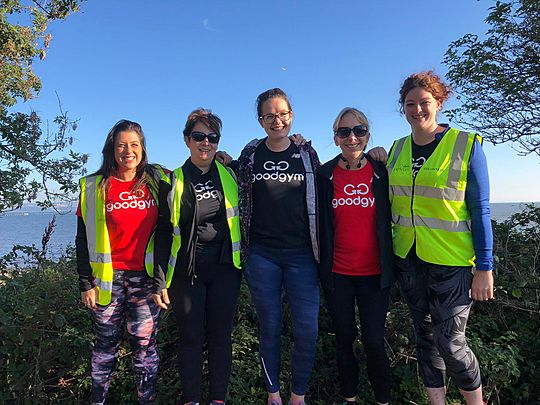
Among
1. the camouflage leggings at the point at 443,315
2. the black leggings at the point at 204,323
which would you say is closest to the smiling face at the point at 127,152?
the black leggings at the point at 204,323

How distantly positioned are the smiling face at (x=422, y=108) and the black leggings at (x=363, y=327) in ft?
3.86

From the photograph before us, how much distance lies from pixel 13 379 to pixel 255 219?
2.40 meters

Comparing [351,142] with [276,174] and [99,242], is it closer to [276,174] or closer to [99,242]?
[276,174]

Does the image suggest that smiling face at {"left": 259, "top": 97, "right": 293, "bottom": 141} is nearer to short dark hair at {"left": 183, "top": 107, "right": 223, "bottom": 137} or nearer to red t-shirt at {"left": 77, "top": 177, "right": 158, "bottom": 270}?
short dark hair at {"left": 183, "top": 107, "right": 223, "bottom": 137}

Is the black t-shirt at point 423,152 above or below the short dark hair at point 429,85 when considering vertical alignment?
below

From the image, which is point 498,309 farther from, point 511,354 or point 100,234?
point 100,234

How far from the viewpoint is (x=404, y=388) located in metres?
3.32

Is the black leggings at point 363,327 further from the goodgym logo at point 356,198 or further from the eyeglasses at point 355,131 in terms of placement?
the eyeglasses at point 355,131

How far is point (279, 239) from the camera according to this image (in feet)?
9.36

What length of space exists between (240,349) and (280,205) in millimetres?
1548

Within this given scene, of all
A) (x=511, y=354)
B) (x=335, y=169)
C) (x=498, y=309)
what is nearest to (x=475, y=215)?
(x=335, y=169)

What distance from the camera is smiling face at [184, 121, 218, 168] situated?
2.90m

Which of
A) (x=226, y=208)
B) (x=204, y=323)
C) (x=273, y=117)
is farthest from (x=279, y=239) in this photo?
(x=273, y=117)

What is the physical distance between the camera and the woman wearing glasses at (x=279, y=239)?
2861mm
